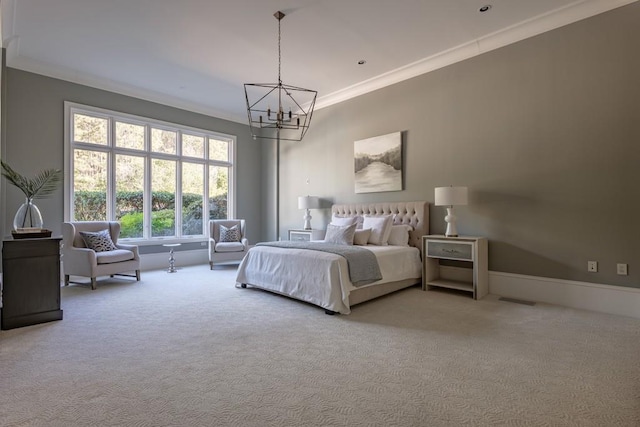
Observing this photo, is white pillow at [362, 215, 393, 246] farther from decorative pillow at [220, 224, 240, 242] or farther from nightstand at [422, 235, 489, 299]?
decorative pillow at [220, 224, 240, 242]

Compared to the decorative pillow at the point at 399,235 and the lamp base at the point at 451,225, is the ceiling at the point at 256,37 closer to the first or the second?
the lamp base at the point at 451,225

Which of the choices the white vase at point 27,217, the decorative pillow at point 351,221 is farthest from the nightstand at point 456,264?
the white vase at point 27,217

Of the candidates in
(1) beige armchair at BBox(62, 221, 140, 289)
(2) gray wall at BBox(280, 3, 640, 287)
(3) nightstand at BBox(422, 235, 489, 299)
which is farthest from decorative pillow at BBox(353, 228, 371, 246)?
(1) beige armchair at BBox(62, 221, 140, 289)

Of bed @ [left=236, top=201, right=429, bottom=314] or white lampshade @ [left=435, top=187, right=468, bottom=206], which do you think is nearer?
bed @ [left=236, top=201, right=429, bottom=314]

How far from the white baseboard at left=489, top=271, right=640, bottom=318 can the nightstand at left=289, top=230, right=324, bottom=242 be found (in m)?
2.92

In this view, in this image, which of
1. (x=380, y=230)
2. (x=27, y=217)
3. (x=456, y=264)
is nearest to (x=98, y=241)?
(x=27, y=217)

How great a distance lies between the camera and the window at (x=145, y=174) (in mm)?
5410

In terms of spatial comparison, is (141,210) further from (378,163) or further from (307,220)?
(378,163)

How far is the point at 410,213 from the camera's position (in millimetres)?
5023

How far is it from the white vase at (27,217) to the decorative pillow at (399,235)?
430 cm

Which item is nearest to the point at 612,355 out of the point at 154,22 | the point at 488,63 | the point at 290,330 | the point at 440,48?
the point at 290,330

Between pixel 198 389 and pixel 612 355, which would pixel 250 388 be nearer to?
pixel 198 389

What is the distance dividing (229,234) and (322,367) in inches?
185

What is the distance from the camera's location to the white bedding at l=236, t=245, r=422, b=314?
135 inches
